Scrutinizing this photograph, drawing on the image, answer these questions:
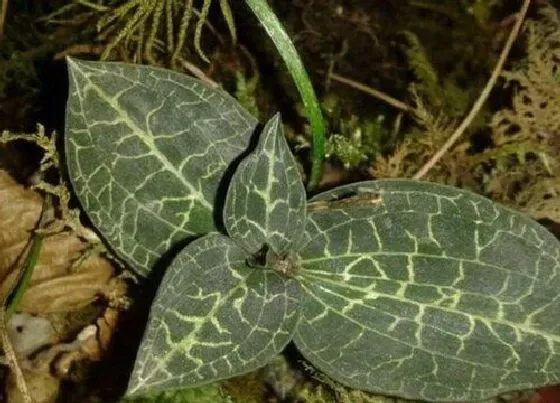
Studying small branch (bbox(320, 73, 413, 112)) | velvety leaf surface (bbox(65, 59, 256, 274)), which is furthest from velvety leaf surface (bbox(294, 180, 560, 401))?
small branch (bbox(320, 73, 413, 112))

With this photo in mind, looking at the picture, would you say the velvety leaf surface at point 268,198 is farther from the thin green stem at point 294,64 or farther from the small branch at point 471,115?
the small branch at point 471,115

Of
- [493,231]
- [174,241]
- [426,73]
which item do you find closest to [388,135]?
[426,73]

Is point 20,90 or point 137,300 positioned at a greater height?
point 20,90

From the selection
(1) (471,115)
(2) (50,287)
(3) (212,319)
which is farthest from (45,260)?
(1) (471,115)

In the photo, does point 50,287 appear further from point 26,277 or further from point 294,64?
point 294,64

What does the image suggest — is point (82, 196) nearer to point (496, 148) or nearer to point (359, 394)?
point (359, 394)

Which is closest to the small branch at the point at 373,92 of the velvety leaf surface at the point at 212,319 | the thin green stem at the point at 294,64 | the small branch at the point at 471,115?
the small branch at the point at 471,115
